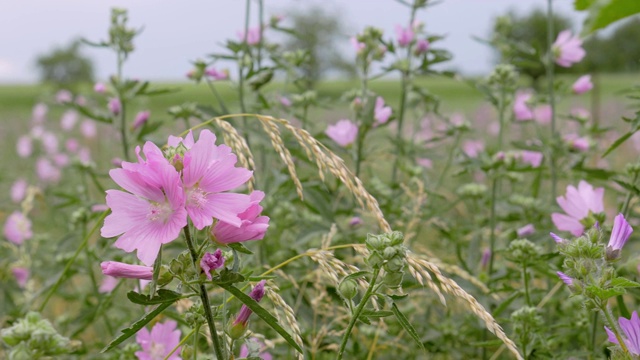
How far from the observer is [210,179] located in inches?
39.4

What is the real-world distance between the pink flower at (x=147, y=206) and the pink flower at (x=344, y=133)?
58.0 inches

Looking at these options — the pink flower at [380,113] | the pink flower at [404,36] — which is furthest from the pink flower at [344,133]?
the pink flower at [404,36]

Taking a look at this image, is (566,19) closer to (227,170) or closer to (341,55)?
(341,55)

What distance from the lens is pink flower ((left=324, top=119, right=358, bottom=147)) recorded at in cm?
244

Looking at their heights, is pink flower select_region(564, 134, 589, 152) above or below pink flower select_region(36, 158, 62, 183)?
above

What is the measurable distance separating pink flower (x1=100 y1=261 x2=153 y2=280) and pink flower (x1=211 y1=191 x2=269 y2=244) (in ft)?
0.39

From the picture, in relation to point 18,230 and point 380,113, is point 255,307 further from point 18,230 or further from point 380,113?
point 18,230

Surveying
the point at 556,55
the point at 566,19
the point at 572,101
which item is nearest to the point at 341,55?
the point at 566,19

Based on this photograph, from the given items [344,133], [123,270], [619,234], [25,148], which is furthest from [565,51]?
[25,148]

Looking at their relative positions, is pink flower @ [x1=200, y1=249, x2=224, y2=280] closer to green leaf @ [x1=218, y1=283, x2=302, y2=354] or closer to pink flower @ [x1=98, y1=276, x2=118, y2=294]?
green leaf @ [x1=218, y1=283, x2=302, y2=354]

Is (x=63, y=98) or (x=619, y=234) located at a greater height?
(x=619, y=234)

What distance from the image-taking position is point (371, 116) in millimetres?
2305

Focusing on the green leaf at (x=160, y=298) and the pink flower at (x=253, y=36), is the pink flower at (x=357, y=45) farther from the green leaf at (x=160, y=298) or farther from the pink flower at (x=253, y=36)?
the green leaf at (x=160, y=298)

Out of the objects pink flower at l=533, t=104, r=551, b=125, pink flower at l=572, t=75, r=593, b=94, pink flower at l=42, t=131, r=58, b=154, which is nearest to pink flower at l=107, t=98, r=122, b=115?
pink flower at l=572, t=75, r=593, b=94
